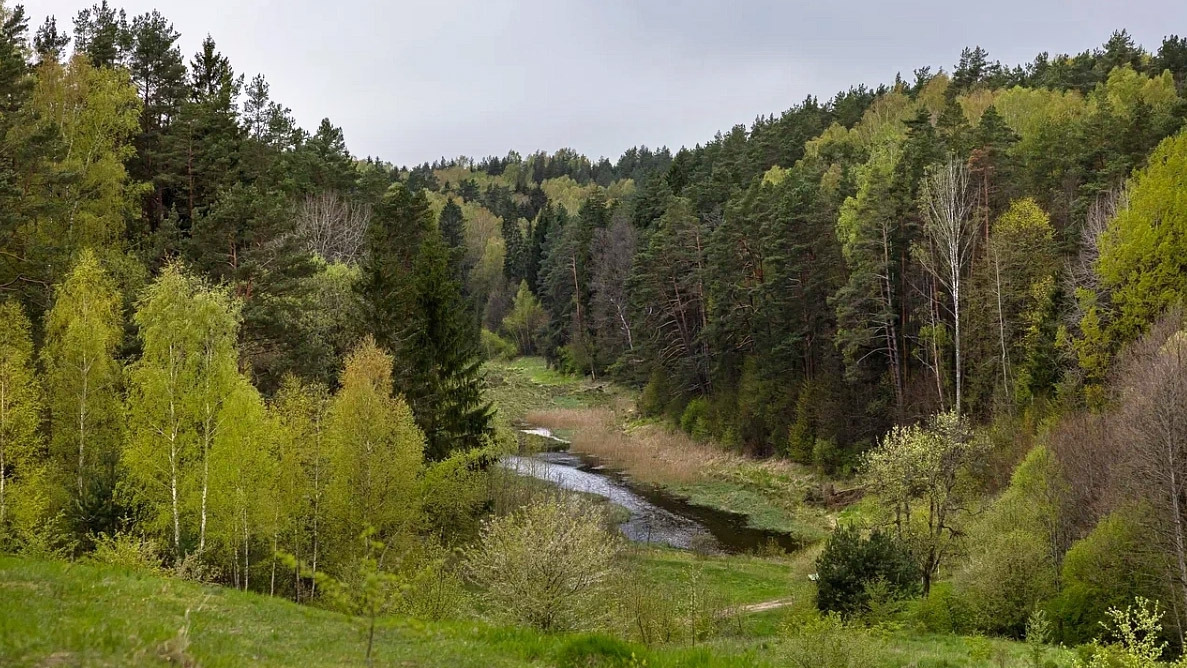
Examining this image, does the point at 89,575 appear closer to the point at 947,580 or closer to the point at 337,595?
the point at 337,595

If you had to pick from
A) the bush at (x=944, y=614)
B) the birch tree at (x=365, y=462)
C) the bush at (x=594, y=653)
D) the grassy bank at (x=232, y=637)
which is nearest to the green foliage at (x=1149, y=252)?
the bush at (x=944, y=614)

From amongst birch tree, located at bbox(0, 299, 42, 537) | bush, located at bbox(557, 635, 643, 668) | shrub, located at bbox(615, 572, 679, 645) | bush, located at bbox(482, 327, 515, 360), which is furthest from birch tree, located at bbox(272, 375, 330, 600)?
bush, located at bbox(482, 327, 515, 360)

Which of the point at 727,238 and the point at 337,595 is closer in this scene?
Answer: the point at 337,595

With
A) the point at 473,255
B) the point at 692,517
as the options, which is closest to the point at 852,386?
the point at 692,517

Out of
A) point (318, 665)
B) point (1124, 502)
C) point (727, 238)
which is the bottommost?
point (1124, 502)

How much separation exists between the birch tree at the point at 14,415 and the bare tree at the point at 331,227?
23838 millimetres

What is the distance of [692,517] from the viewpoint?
45156 millimetres

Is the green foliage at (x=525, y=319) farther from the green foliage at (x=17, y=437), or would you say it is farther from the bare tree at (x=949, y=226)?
the green foliage at (x=17, y=437)

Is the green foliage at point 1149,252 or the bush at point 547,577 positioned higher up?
the green foliage at point 1149,252

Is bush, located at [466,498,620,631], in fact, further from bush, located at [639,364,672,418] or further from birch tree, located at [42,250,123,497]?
bush, located at [639,364,672,418]

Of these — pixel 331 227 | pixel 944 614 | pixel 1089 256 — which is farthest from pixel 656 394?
pixel 944 614

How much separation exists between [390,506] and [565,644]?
18288 mm

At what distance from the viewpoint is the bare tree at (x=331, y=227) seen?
52.2 meters

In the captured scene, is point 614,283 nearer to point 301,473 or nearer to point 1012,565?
point 301,473
